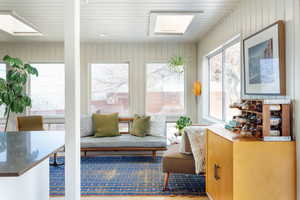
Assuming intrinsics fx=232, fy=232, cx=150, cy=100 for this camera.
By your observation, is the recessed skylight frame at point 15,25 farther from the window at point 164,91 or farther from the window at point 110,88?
the window at point 164,91

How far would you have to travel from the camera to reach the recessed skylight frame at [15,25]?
3344 mm

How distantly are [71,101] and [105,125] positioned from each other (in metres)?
3.11

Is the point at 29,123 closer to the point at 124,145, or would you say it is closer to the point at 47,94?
the point at 47,94

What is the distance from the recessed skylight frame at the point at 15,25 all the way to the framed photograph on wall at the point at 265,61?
3.18m

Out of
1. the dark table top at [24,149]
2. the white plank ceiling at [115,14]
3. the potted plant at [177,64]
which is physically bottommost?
the dark table top at [24,149]

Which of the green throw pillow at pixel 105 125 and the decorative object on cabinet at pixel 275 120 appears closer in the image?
the decorative object on cabinet at pixel 275 120

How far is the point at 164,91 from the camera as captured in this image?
5.45 m

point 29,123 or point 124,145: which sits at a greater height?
point 29,123

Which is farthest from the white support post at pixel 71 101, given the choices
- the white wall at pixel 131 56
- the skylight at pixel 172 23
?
the white wall at pixel 131 56

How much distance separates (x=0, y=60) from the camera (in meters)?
5.25

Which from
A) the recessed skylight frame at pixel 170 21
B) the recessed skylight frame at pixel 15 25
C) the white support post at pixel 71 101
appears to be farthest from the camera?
the recessed skylight frame at pixel 15 25

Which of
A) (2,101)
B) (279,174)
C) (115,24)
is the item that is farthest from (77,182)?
(2,101)

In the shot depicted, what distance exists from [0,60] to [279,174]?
5.77 m

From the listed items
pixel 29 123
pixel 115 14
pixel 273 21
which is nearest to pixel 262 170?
pixel 273 21
